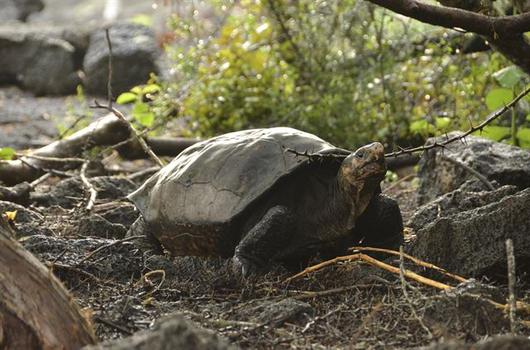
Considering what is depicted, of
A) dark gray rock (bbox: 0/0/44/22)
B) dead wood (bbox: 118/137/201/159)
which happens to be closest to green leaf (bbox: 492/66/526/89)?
dead wood (bbox: 118/137/201/159)

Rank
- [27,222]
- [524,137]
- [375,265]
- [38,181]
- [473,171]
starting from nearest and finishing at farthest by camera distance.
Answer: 1. [375,265]
2. [27,222]
3. [473,171]
4. [524,137]
5. [38,181]

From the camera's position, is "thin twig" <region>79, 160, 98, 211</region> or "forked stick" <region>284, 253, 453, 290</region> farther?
"thin twig" <region>79, 160, 98, 211</region>

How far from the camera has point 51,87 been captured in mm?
11484

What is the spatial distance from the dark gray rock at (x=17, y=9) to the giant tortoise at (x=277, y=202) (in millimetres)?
11805

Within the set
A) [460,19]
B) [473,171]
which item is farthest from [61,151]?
[460,19]

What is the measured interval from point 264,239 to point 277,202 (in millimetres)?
206

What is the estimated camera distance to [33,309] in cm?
236

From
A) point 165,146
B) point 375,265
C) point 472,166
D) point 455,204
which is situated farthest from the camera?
point 165,146

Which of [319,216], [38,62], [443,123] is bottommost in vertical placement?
[38,62]

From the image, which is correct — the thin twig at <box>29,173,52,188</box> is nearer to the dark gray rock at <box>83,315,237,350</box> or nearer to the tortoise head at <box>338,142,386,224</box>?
the tortoise head at <box>338,142,386,224</box>

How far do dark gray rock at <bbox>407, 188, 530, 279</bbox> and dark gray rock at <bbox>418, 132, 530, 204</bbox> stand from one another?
1.18 m

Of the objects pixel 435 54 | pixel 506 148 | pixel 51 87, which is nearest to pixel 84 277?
pixel 506 148

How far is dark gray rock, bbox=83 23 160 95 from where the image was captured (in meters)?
11.0

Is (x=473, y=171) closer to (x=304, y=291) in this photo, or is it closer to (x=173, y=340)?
(x=304, y=291)
